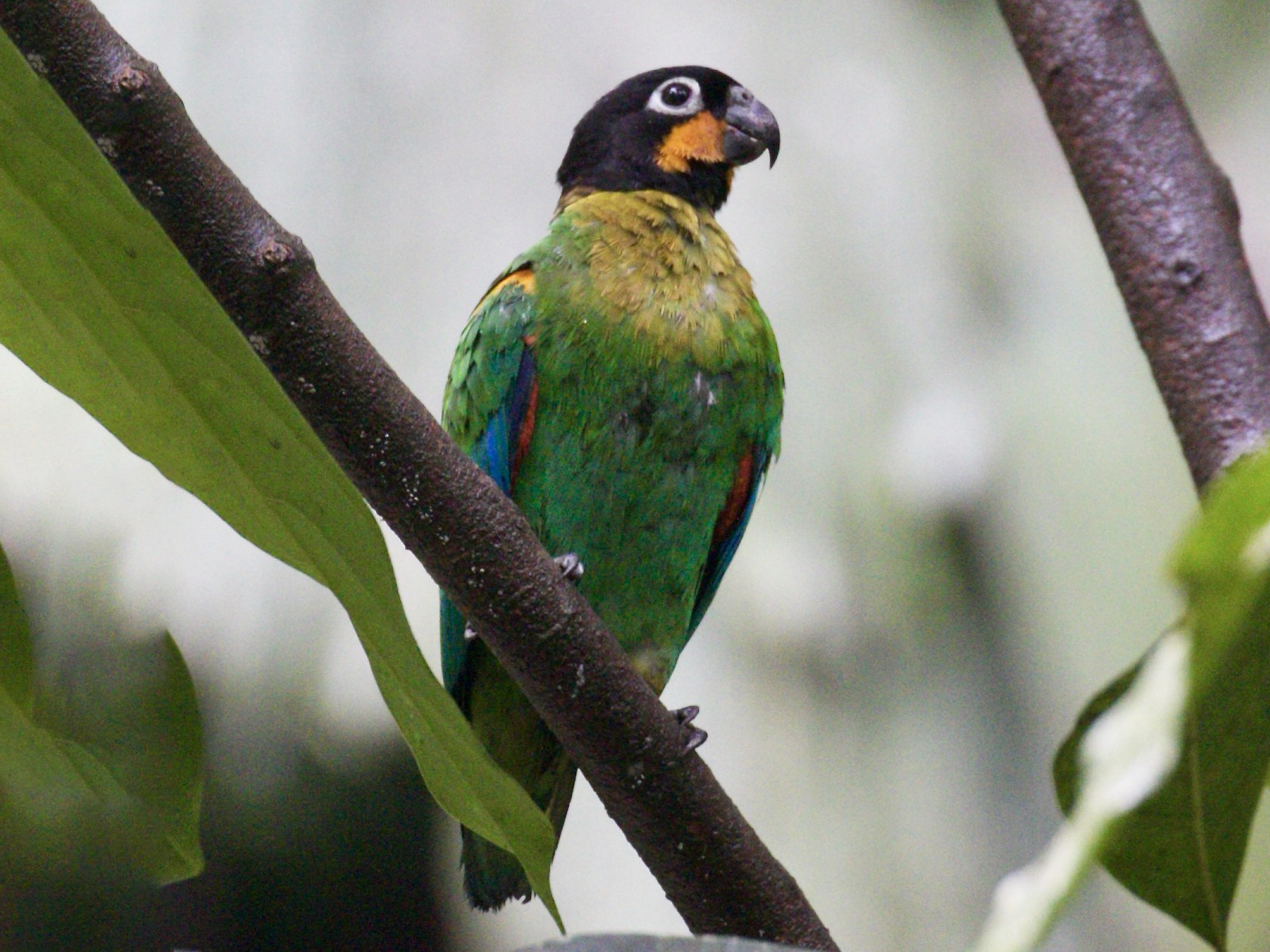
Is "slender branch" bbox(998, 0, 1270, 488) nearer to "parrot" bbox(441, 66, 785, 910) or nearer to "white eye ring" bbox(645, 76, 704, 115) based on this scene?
"parrot" bbox(441, 66, 785, 910)

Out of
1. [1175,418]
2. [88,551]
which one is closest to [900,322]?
[88,551]

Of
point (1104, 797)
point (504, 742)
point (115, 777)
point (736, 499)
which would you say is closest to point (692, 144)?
point (736, 499)

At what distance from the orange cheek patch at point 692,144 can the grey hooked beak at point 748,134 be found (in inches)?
0.5

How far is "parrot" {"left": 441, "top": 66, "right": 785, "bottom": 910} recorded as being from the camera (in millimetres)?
1429

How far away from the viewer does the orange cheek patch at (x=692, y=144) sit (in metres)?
1.76

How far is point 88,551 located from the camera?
88.1 inches

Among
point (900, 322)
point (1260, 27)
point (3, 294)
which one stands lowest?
point (3, 294)

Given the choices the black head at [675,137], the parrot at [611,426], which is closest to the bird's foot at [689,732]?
the parrot at [611,426]

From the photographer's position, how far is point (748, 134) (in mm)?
1802

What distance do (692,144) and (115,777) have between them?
141 centimetres

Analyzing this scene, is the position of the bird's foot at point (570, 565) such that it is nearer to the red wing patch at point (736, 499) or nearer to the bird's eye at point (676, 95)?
the red wing patch at point (736, 499)

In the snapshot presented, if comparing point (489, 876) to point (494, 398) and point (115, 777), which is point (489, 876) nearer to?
point (494, 398)

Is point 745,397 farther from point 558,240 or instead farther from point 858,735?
point 858,735

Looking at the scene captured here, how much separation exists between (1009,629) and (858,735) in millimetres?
329
